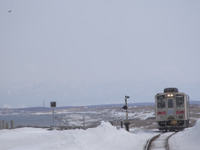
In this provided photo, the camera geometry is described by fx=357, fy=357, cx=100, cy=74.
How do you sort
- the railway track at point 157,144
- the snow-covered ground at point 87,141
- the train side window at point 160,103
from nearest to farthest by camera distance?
the snow-covered ground at point 87,141
the railway track at point 157,144
the train side window at point 160,103

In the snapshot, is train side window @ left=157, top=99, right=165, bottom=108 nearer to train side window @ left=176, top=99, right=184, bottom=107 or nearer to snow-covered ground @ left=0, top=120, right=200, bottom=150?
train side window @ left=176, top=99, right=184, bottom=107

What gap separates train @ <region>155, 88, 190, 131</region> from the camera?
1137 inches

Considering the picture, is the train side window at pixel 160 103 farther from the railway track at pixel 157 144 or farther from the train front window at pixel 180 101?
the railway track at pixel 157 144

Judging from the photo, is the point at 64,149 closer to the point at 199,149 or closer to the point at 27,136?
the point at 199,149

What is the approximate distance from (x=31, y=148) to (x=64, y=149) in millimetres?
1355

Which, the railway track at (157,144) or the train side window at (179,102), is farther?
the train side window at (179,102)

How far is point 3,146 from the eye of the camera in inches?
669

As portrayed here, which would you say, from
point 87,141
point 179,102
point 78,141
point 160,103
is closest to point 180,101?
point 179,102

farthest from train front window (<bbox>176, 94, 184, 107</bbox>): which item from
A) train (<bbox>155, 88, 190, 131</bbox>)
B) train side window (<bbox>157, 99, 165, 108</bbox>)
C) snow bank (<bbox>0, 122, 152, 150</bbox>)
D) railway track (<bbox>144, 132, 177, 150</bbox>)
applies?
railway track (<bbox>144, 132, 177, 150</bbox>)

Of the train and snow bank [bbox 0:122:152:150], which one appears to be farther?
the train

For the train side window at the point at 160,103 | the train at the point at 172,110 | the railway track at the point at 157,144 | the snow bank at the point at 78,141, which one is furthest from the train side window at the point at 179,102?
the railway track at the point at 157,144

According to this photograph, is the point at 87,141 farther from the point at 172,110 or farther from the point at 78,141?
the point at 172,110

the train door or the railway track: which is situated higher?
the train door

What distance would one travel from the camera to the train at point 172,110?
94.8 ft
